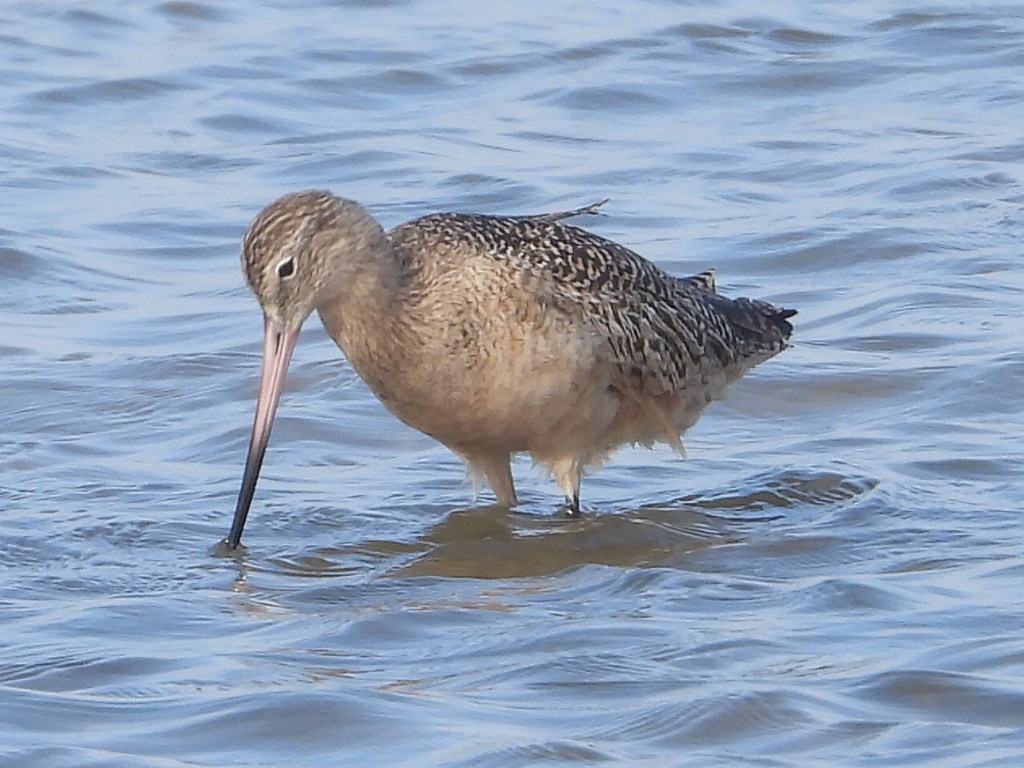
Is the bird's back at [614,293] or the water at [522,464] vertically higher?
the bird's back at [614,293]

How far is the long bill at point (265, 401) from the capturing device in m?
6.32

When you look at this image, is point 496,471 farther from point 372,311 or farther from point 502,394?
point 372,311

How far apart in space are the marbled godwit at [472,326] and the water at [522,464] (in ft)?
0.84

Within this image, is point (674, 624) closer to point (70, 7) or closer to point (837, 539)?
point (837, 539)

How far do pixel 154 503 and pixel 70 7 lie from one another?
21.9ft

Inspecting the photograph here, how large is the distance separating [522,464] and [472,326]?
128cm

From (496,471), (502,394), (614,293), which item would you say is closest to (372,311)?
(502,394)

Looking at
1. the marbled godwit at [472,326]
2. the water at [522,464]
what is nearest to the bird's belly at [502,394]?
the marbled godwit at [472,326]

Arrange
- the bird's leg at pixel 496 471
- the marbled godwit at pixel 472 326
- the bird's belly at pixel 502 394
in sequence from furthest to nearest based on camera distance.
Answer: the bird's leg at pixel 496 471 → the bird's belly at pixel 502 394 → the marbled godwit at pixel 472 326

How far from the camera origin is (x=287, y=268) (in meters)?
6.25

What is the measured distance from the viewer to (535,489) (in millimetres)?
7383

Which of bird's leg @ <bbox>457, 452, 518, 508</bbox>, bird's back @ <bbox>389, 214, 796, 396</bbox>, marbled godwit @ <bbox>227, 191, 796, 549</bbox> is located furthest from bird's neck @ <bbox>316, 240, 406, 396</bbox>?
bird's leg @ <bbox>457, 452, 518, 508</bbox>

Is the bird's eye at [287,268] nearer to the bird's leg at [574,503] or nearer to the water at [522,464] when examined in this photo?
the water at [522,464]

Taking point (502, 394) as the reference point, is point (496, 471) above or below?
below
